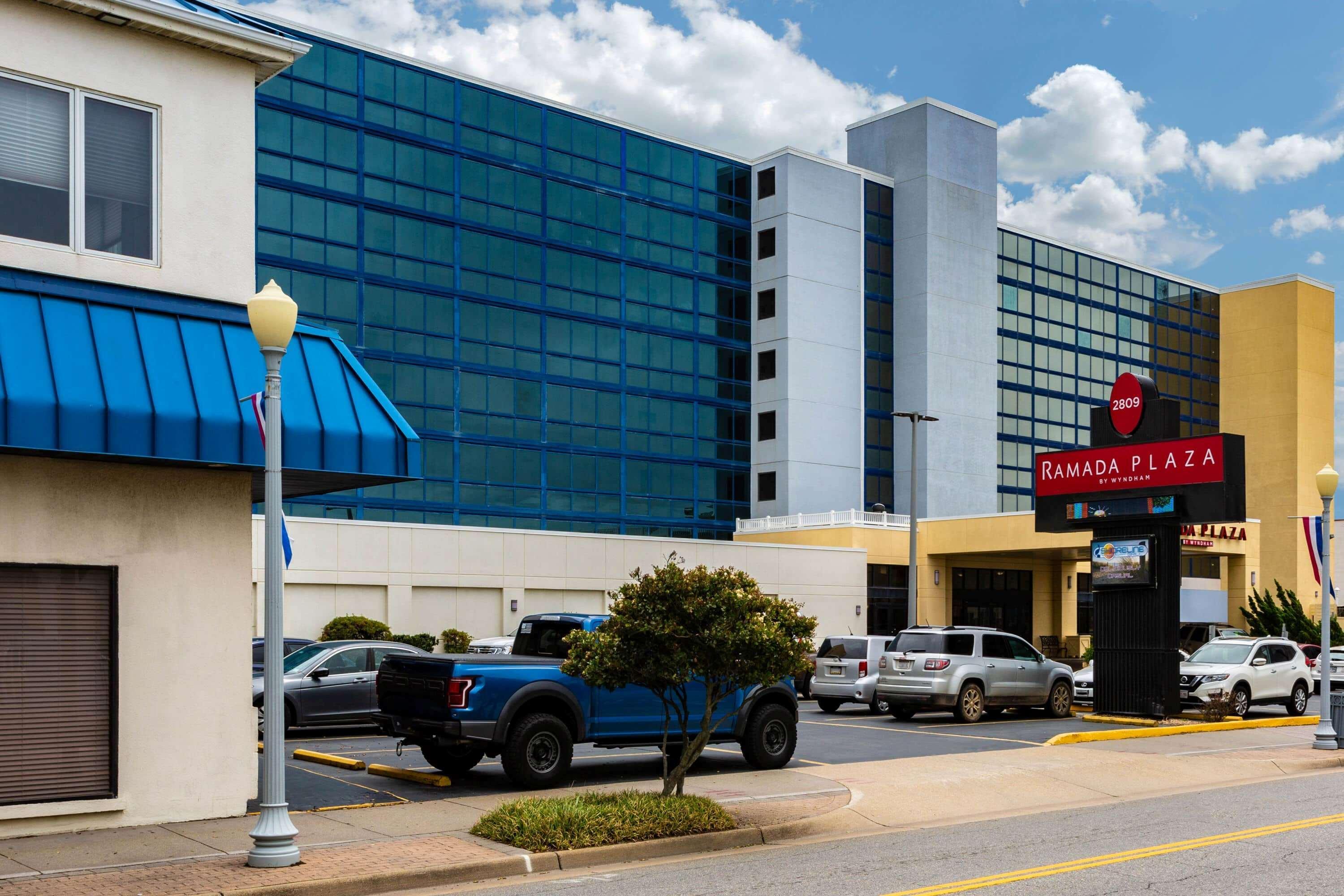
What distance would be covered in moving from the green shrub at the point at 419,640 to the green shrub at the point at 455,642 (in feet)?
1.48

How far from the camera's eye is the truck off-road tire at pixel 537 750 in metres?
14.7

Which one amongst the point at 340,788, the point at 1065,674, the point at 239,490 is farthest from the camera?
the point at 1065,674

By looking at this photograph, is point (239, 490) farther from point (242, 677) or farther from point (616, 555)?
point (616, 555)

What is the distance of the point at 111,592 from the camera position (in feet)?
39.5

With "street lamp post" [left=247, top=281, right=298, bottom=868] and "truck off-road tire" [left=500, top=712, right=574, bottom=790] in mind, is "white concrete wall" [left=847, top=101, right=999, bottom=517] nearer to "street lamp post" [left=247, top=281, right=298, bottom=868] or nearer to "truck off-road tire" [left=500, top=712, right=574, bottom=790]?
"truck off-road tire" [left=500, top=712, right=574, bottom=790]

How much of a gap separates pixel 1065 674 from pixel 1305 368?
62899mm

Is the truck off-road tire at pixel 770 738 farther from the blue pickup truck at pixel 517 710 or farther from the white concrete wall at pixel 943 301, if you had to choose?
the white concrete wall at pixel 943 301

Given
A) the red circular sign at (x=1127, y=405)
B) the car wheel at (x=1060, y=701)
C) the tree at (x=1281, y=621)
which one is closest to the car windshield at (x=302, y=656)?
the car wheel at (x=1060, y=701)

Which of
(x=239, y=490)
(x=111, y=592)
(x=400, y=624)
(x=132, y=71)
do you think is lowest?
(x=400, y=624)

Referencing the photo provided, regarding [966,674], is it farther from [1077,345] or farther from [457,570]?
[1077,345]


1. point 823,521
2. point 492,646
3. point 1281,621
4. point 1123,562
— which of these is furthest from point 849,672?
point 1281,621

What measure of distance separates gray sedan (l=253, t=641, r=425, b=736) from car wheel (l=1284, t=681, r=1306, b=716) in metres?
19.2

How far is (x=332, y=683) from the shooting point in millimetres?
20750

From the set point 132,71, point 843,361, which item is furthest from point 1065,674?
point 843,361
